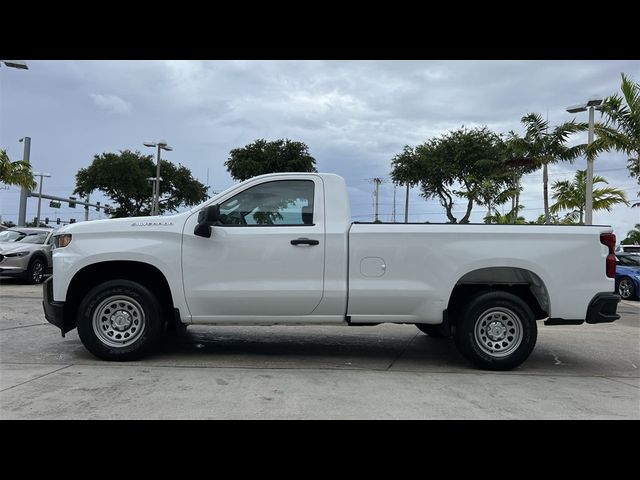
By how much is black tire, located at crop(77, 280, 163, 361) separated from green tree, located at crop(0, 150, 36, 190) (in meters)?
19.8

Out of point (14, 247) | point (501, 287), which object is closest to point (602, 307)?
point (501, 287)

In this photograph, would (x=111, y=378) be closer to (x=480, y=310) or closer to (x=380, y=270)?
(x=380, y=270)

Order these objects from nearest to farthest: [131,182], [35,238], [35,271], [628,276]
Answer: [35,271] < [35,238] < [628,276] < [131,182]

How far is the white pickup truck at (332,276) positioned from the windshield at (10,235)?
423 inches

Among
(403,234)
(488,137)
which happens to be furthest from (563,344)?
(488,137)

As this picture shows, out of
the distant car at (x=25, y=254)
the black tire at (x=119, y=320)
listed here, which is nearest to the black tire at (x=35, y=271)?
the distant car at (x=25, y=254)

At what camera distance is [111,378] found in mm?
4977

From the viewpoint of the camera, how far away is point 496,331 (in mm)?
5645

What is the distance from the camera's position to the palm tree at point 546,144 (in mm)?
21734

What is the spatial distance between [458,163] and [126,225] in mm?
29917

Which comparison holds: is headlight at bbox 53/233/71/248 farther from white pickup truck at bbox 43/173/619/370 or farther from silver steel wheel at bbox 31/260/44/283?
silver steel wheel at bbox 31/260/44/283

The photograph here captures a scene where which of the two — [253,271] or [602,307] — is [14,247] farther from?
[602,307]

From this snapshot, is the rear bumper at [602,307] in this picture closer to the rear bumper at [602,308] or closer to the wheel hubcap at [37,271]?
the rear bumper at [602,308]
